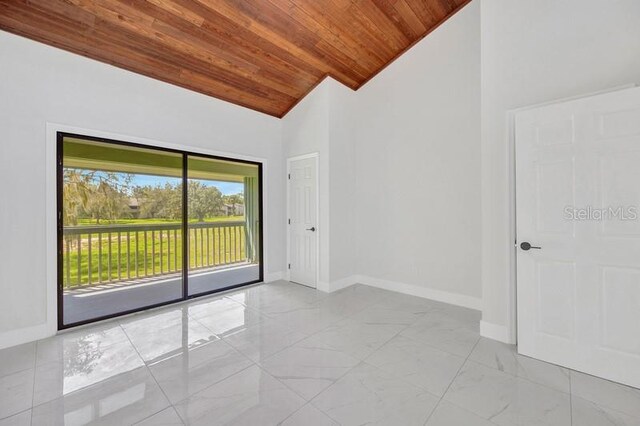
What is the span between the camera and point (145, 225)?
4.52 m

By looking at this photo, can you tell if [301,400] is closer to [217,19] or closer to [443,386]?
[443,386]

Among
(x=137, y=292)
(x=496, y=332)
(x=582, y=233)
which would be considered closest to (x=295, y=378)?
(x=496, y=332)

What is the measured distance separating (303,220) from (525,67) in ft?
10.7

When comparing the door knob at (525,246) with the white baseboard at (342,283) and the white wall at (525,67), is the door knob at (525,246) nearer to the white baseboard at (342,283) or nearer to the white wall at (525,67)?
the white wall at (525,67)

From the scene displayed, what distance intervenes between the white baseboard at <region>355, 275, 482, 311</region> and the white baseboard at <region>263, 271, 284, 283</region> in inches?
53.1

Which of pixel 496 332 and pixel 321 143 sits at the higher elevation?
pixel 321 143

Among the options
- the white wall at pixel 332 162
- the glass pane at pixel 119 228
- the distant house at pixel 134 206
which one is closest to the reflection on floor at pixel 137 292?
the glass pane at pixel 119 228

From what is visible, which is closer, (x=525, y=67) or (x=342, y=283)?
(x=525, y=67)

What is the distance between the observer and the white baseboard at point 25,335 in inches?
94.5

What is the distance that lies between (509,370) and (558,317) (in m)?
0.60

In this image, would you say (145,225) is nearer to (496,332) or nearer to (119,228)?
(119,228)

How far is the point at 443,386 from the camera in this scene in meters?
1.83

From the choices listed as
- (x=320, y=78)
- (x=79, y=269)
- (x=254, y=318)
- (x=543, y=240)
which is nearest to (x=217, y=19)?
(x=320, y=78)

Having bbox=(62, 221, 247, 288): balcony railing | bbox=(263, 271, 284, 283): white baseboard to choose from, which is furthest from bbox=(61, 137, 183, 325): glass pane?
bbox=(263, 271, 284, 283): white baseboard
